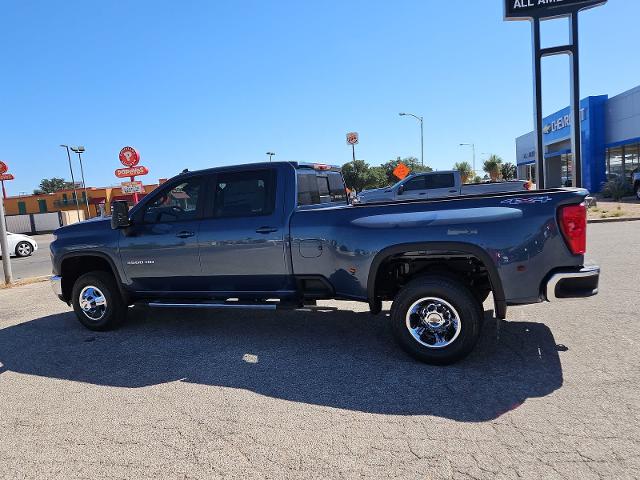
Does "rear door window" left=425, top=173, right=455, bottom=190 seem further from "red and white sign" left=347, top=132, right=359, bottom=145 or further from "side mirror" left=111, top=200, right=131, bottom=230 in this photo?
"side mirror" left=111, top=200, right=131, bottom=230

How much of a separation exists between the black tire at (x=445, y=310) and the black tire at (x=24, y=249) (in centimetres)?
1946

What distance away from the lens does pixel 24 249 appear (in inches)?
760

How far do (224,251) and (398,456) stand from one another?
2966 mm

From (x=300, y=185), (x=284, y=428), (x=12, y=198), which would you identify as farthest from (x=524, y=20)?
(x=12, y=198)

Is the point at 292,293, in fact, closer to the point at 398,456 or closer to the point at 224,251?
the point at 224,251

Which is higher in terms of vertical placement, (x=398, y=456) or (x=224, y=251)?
(x=224, y=251)

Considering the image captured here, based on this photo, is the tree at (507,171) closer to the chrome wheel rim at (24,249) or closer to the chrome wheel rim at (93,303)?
the chrome wheel rim at (24,249)

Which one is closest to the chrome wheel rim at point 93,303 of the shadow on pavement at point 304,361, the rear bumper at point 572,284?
the shadow on pavement at point 304,361

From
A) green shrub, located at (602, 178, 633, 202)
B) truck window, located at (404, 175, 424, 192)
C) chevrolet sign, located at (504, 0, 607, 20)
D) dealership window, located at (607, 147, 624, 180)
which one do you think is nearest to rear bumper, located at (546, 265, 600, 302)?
truck window, located at (404, 175, 424, 192)

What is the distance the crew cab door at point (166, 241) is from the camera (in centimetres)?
539

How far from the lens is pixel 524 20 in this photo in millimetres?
16812

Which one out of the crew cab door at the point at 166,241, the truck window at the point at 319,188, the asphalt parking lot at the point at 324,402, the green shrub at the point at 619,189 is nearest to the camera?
the asphalt parking lot at the point at 324,402

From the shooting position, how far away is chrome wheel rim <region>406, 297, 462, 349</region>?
4234 millimetres

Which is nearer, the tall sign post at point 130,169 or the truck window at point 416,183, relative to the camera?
the tall sign post at point 130,169
